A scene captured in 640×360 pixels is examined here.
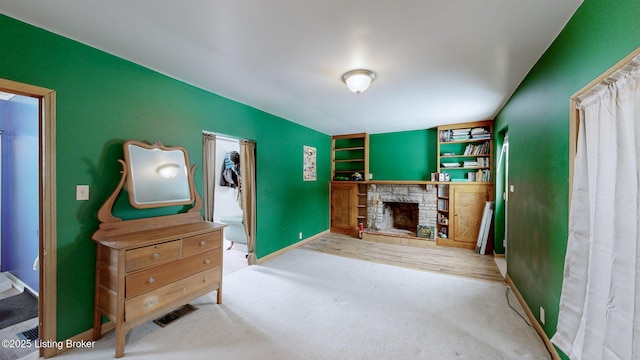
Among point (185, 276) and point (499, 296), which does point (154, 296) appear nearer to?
point (185, 276)

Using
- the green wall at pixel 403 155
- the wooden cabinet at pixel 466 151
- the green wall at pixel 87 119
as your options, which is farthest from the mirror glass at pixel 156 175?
the wooden cabinet at pixel 466 151

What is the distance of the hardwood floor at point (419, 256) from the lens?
3518 mm

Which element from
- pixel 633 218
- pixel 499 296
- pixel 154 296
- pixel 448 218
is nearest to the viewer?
pixel 633 218

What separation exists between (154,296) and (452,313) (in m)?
2.80

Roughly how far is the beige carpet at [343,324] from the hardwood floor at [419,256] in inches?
15.2

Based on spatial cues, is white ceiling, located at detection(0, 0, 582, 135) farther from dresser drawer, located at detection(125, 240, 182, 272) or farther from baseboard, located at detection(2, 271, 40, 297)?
baseboard, located at detection(2, 271, 40, 297)

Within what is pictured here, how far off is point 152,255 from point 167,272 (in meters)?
0.22

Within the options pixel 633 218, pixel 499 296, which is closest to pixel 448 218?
pixel 499 296

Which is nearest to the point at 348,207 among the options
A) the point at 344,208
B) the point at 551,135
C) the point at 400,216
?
the point at 344,208

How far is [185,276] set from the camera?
7.18ft

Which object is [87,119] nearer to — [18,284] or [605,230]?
[18,284]

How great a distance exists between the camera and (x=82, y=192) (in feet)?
6.38

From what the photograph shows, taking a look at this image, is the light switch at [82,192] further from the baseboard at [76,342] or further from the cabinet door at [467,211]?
the cabinet door at [467,211]

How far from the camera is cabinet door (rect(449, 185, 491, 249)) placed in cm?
446
